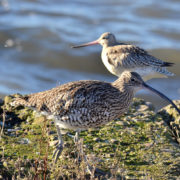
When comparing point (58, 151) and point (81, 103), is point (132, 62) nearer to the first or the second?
point (81, 103)

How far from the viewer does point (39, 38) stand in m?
16.8

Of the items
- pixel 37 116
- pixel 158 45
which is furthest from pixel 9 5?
pixel 37 116

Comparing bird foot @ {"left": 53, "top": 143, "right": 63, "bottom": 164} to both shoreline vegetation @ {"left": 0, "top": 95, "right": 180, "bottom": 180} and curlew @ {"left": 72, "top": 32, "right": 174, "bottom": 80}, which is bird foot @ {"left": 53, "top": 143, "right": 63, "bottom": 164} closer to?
shoreline vegetation @ {"left": 0, "top": 95, "right": 180, "bottom": 180}

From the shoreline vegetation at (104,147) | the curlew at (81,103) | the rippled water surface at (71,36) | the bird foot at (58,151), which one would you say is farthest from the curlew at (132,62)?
Answer: the bird foot at (58,151)

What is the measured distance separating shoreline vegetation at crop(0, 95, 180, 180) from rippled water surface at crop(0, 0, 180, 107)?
19.7 ft

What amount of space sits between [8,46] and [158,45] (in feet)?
17.2

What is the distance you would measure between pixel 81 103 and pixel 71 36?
1139 cm

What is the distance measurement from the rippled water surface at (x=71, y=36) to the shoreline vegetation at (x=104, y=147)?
6.01 m

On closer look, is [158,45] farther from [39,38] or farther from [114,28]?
[39,38]

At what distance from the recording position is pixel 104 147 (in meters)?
6.16

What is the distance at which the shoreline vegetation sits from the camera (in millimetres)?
5352

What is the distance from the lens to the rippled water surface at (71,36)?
554 inches

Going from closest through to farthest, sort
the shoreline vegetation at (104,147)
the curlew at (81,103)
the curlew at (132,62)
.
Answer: the shoreline vegetation at (104,147) → the curlew at (81,103) → the curlew at (132,62)

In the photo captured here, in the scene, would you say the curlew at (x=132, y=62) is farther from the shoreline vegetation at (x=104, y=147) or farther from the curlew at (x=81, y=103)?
the curlew at (x=81, y=103)
